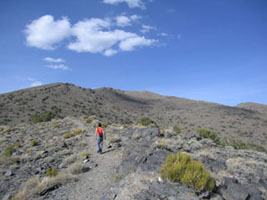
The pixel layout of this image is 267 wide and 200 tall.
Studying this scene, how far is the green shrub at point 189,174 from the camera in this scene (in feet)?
16.1

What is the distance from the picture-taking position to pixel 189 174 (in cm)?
500

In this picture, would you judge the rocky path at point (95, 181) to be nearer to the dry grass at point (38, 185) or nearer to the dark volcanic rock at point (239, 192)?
the dry grass at point (38, 185)

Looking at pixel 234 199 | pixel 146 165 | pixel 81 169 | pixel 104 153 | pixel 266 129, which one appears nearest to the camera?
pixel 234 199

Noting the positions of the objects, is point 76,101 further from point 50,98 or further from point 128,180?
point 128,180

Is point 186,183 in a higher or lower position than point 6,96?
lower

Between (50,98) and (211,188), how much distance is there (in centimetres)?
5876

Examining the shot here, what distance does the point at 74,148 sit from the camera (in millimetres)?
13586

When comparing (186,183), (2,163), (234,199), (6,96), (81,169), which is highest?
(6,96)

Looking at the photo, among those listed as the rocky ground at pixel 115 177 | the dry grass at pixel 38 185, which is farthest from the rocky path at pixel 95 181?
the dry grass at pixel 38 185

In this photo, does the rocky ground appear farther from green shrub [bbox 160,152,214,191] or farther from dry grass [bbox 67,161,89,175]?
green shrub [bbox 160,152,214,191]

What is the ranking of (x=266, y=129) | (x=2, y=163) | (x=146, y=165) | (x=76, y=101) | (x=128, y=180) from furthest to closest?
(x=76, y=101) < (x=266, y=129) < (x=2, y=163) < (x=146, y=165) < (x=128, y=180)

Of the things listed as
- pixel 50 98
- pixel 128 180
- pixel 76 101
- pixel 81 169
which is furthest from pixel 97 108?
pixel 128 180

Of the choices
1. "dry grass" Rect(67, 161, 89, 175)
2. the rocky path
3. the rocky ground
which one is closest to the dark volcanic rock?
the rocky ground

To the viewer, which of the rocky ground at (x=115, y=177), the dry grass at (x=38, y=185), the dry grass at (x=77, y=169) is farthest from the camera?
the dry grass at (x=77, y=169)
